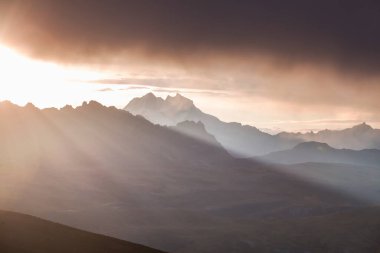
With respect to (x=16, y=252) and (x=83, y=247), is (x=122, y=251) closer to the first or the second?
(x=83, y=247)

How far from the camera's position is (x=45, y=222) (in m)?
119

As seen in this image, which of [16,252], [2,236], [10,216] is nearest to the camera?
[16,252]

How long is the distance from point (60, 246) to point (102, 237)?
1526cm

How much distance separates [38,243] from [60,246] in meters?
4.39

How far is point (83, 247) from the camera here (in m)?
105

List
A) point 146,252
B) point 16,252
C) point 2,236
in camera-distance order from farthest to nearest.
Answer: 1. point 146,252
2. point 2,236
3. point 16,252

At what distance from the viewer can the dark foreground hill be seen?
98.6m

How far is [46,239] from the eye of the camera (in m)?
106

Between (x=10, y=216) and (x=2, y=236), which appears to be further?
(x=10, y=216)

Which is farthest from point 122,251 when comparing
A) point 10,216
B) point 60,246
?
point 10,216

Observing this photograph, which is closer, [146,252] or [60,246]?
[60,246]

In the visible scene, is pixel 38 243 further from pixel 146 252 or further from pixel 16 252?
pixel 146 252

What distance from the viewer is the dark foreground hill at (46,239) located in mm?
98581

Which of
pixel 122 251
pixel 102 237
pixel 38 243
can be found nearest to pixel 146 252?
pixel 122 251
